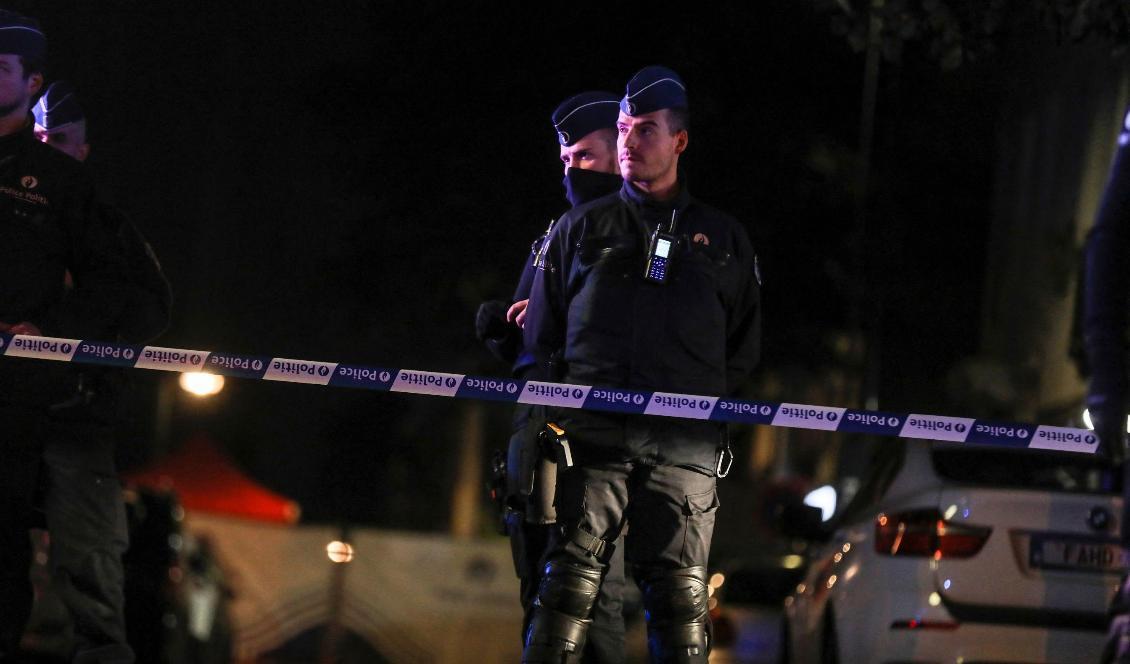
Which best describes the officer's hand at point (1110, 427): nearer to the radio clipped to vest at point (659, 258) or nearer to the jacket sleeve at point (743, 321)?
the radio clipped to vest at point (659, 258)

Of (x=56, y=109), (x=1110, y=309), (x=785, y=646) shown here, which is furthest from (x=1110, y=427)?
(x=785, y=646)

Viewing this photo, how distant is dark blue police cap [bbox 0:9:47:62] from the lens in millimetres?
6344

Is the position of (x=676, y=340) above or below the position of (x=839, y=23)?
below

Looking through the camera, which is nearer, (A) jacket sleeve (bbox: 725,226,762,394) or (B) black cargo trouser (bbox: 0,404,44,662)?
(A) jacket sleeve (bbox: 725,226,762,394)

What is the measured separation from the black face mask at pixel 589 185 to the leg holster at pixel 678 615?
1537 millimetres

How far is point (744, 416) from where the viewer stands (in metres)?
5.97

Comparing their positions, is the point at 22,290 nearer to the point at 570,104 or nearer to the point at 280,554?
the point at 570,104

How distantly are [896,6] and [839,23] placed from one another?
297 mm

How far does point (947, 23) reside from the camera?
8633mm

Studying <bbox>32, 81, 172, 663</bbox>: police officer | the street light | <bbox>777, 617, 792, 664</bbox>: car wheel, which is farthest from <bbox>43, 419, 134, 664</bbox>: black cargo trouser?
<bbox>777, 617, 792, 664</bbox>: car wheel

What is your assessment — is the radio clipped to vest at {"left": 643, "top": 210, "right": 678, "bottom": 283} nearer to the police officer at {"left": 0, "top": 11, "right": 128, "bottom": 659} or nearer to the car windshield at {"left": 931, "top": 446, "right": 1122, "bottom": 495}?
the police officer at {"left": 0, "top": 11, "right": 128, "bottom": 659}

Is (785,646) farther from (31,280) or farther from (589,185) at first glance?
(31,280)

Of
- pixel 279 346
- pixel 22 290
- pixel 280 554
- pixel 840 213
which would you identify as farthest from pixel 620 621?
pixel 840 213

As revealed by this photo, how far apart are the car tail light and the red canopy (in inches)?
701
